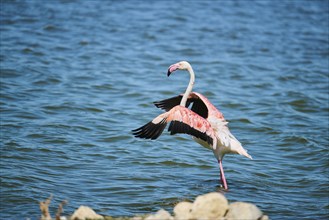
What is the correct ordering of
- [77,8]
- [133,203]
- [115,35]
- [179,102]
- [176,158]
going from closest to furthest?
[133,203] → [179,102] → [176,158] → [115,35] → [77,8]

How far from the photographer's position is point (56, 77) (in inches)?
526

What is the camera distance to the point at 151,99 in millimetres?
12844

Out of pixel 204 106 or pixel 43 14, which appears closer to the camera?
pixel 204 106

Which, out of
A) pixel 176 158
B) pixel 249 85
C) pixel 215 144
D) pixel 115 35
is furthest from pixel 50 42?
pixel 215 144

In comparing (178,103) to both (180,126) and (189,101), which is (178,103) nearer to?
(189,101)

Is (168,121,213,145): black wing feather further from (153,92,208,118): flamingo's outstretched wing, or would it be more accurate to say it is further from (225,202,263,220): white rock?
(225,202,263,220): white rock

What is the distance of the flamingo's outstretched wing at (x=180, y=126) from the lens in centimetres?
760

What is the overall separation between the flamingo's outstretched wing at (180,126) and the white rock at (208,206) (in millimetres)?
2013

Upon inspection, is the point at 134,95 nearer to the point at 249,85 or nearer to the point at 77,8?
the point at 249,85

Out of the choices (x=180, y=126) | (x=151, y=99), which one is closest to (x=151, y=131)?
(x=180, y=126)

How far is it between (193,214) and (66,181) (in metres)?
3.11

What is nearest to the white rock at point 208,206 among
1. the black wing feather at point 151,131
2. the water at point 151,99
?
the water at point 151,99

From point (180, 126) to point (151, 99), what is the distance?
5.19m

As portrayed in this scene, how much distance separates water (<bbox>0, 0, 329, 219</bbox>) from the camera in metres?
8.25
